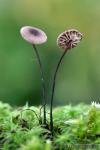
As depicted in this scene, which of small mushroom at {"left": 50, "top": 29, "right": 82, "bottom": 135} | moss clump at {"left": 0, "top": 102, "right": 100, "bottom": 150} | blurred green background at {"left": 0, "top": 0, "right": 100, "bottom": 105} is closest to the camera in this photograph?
moss clump at {"left": 0, "top": 102, "right": 100, "bottom": 150}

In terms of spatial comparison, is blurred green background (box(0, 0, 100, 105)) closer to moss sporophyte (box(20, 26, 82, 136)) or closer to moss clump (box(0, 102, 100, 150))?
moss clump (box(0, 102, 100, 150))

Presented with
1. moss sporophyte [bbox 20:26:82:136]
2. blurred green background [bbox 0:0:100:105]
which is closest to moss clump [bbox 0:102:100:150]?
moss sporophyte [bbox 20:26:82:136]

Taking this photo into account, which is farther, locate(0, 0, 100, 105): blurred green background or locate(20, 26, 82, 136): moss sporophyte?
locate(0, 0, 100, 105): blurred green background

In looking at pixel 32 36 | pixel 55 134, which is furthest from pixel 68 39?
pixel 55 134

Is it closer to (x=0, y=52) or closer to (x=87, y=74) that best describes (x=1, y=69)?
(x=0, y=52)

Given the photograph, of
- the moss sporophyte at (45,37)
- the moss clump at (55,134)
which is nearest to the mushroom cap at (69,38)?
the moss sporophyte at (45,37)

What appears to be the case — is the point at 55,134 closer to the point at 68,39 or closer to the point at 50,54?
the point at 68,39

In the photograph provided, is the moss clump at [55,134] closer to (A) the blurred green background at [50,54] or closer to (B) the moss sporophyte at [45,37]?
(B) the moss sporophyte at [45,37]
